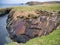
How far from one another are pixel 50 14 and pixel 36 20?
183cm

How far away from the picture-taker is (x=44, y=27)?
20.9 metres

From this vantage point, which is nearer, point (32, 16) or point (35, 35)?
point (35, 35)

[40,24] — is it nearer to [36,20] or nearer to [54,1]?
[36,20]

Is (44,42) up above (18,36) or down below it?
above

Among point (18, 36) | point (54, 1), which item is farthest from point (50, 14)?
point (54, 1)

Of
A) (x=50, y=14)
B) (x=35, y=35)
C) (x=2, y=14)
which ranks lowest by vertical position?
(x=2, y=14)

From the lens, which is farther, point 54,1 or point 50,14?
point 54,1

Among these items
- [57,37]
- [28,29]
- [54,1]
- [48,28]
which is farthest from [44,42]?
[54,1]

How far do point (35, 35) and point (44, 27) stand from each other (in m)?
1.32

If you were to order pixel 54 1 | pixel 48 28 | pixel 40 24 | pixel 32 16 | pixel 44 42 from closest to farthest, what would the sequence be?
pixel 44 42 < pixel 48 28 < pixel 40 24 < pixel 32 16 < pixel 54 1

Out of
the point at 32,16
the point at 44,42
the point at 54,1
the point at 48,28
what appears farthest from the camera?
the point at 54,1

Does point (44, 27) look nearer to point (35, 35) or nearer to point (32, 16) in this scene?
point (35, 35)

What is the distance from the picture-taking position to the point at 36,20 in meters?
22.6

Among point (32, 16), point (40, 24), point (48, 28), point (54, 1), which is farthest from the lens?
point (54, 1)
